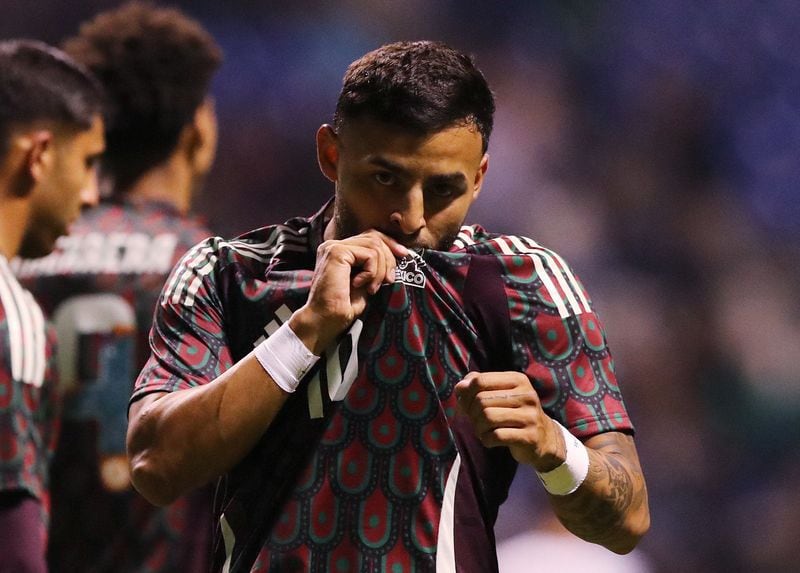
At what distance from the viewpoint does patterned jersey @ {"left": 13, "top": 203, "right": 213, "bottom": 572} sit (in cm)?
323

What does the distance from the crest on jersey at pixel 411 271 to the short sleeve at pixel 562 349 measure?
14 cm

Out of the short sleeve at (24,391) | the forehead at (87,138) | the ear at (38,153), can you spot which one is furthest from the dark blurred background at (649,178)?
the short sleeve at (24,391)

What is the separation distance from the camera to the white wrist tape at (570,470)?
69.2 inches

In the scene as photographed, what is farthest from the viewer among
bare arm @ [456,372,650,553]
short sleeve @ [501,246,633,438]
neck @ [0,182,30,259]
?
neck @ [0,182,30,259]

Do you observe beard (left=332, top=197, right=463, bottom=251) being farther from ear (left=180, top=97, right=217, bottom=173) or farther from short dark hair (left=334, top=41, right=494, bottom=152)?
ear (left=180, top=97, right=217, bottom=173)

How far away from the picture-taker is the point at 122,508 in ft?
10.7

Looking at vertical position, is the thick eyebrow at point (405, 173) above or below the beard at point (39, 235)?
below

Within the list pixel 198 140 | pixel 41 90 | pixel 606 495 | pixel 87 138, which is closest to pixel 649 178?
pixel 198 140

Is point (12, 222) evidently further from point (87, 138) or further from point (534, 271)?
point (534, 271)

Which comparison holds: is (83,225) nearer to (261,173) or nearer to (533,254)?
(533,254)

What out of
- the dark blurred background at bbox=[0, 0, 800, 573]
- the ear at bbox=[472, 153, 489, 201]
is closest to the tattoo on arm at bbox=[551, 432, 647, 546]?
the ear at bbox=[472, 153, 489, 201]

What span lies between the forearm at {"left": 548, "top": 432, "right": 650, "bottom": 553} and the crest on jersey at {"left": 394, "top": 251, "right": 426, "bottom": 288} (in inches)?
13.7

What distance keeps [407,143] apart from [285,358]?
14.8 inches

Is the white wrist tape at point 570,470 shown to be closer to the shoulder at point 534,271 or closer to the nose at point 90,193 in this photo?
the shoulder at point 534,271
